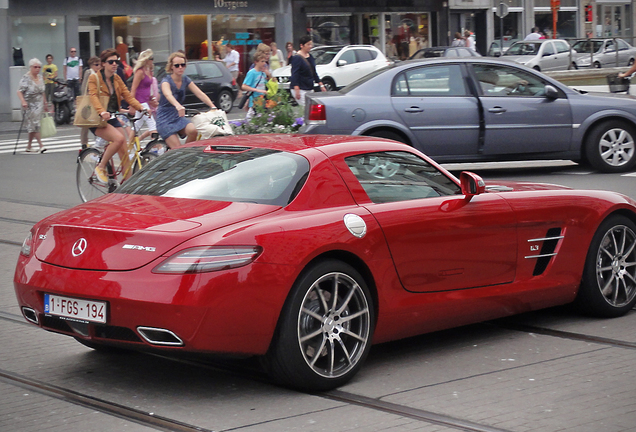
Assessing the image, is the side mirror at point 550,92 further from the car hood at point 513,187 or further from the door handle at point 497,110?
the car hood at point 513,187

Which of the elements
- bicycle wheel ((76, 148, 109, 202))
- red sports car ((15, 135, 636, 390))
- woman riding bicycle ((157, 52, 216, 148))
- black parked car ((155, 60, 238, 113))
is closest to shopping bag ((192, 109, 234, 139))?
woman riding bicycle ((157, 52, 216, 148))

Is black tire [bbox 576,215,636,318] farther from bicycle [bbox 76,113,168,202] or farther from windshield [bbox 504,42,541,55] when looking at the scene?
windshield [bbox 504,42,541,55]

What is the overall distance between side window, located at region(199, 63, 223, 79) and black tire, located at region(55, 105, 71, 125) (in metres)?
4.35

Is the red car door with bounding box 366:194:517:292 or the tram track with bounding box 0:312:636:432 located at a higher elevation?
the red car door with bounding box 366:194:517:292

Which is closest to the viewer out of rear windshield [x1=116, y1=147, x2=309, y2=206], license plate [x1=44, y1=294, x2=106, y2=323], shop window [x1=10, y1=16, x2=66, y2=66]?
license plate [x1=44, y1=294, x2=106, y2=323]

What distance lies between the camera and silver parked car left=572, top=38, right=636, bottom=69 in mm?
38562

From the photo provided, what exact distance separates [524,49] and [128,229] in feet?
121

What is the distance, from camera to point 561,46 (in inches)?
1558

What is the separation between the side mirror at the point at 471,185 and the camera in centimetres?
559

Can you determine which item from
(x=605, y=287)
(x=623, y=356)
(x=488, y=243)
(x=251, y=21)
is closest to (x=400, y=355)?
(x=488, y=243)

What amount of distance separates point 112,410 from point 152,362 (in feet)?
2.99

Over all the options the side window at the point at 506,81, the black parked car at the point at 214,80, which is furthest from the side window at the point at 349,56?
the side window at the point at 506,81

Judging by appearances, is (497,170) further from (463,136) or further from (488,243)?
(488,243)

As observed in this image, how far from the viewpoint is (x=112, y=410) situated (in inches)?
178
